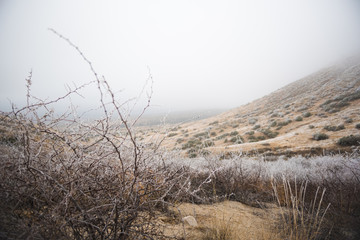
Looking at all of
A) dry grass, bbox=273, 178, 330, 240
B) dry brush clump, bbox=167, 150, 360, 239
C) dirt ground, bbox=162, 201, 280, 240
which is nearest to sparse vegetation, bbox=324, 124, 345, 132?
dry brush clump, bbox=167, 150, 360, 239

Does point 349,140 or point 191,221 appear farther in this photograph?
point 349,140

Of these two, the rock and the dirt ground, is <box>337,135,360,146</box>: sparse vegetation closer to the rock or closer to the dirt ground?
the dirt ground

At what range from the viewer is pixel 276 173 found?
4281mm

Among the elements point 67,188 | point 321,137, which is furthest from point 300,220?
point 321,137

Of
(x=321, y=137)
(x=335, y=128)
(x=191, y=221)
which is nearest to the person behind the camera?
(x=191, y=221)

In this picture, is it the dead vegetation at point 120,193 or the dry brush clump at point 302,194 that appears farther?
the dry brush clump at point 302,194

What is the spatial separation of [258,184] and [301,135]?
9.19 meters

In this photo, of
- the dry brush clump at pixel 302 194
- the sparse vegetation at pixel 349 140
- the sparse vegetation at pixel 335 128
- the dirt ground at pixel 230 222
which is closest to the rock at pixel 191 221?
the dirt ground at pixel 230 222

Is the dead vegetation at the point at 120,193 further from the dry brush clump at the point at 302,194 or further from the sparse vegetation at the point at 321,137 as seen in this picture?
the sparse vegetation at the point at 321,137

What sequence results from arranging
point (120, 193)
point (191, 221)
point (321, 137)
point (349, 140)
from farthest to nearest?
point (321, 137) < point (349, 140) < point (191, 221) < point (120, 193)

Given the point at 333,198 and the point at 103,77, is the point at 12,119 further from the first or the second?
the point at 333,198

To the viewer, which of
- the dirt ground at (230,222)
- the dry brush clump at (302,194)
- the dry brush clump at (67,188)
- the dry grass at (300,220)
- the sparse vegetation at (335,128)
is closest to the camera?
the dry brush clump at (67,188)

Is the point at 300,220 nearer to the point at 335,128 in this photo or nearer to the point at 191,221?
the point at 191,221

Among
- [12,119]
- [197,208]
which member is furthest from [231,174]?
[12,119]
